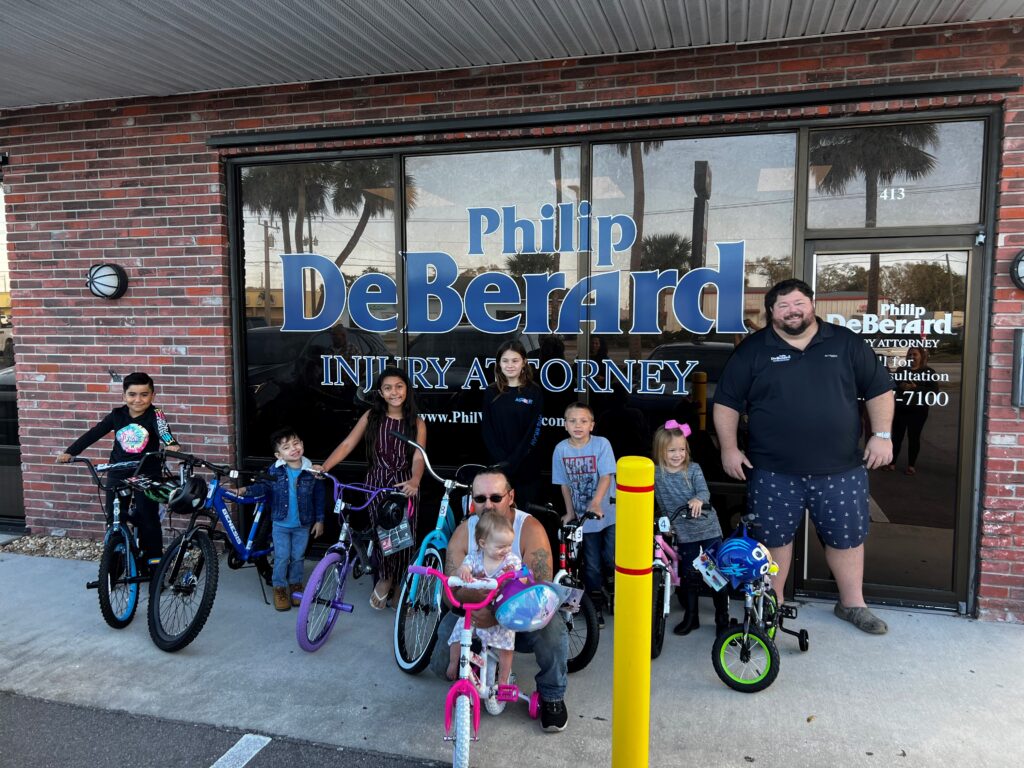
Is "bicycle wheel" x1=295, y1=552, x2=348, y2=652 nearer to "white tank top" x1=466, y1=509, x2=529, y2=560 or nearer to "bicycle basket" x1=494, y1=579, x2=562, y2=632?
"white tank top" x1=466, y1=509, x2=529, y2=560

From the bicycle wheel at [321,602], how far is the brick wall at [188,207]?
A: 6.71 ft

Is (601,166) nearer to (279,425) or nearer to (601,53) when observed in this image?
(601,53)

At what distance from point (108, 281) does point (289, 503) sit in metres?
2.63

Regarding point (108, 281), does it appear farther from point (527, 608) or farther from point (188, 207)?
point (527, 608)

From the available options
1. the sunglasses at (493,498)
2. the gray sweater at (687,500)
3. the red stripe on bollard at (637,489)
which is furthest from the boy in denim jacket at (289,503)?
the red stripe on bollard at (637,489)

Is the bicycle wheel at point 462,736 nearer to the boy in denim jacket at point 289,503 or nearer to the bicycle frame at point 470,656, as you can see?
the bicycle frame at point 470,656

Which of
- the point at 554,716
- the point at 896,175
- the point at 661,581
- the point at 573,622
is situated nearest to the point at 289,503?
the point at 573,622

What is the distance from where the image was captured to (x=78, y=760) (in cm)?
313

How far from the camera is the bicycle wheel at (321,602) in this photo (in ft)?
12.8

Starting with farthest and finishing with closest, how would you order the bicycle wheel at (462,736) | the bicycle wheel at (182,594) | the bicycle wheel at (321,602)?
the bicycle wheel at (182,594), the bicycle wheel at (321,602), the bicycle wheel at (462,736)

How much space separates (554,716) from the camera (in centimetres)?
324

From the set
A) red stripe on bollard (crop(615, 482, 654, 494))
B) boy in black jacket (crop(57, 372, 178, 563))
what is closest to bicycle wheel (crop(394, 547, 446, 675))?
red stripe on bollard (crop(615, 482, 654, 494))

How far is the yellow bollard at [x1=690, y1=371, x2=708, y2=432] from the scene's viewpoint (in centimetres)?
478

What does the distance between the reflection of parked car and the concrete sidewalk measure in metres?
1.45
